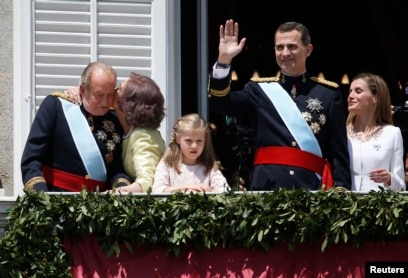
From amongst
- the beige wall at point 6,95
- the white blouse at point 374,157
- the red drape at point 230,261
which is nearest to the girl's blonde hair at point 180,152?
the red drape at point 230,261

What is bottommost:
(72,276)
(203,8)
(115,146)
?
(72,276)

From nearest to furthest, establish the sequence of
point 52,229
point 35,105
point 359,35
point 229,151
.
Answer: point 52,229 < point 35,105 < point 229,151 < point 359,35

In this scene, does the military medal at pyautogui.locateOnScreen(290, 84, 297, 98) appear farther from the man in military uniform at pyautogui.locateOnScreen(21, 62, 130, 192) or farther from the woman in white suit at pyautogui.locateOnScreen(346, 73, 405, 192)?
the man in military uniform at pyautogui.locateOnScreen(21, 62, 130, 192)

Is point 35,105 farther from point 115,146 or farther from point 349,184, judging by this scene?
point 349,184

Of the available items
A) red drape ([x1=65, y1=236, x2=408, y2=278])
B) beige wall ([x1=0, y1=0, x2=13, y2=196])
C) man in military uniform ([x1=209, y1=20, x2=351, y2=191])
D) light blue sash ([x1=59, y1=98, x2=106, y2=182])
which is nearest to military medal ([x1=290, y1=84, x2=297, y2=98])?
man in military uniform ([x1=209, y1=20, x2=351, y2=191])

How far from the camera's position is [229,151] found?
13.4 meters

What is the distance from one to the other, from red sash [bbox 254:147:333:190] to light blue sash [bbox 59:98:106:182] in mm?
974

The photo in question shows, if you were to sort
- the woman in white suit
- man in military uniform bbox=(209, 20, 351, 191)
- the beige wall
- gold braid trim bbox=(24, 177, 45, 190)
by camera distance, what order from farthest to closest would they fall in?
the beige wall < the woman in white suit < man in military uniform bbox=(209, 20, 351, 191) < gold braid trim bbox=(24, 177, 45, 190)

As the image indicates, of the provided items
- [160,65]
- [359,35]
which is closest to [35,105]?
[160,65]

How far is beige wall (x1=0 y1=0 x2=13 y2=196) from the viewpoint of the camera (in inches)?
480

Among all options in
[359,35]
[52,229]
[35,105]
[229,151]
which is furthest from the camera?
[359,35]

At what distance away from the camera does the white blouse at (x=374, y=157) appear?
37.2ft

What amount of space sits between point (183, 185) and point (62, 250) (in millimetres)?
828

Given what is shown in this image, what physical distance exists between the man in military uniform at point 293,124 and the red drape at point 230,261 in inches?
16.6
